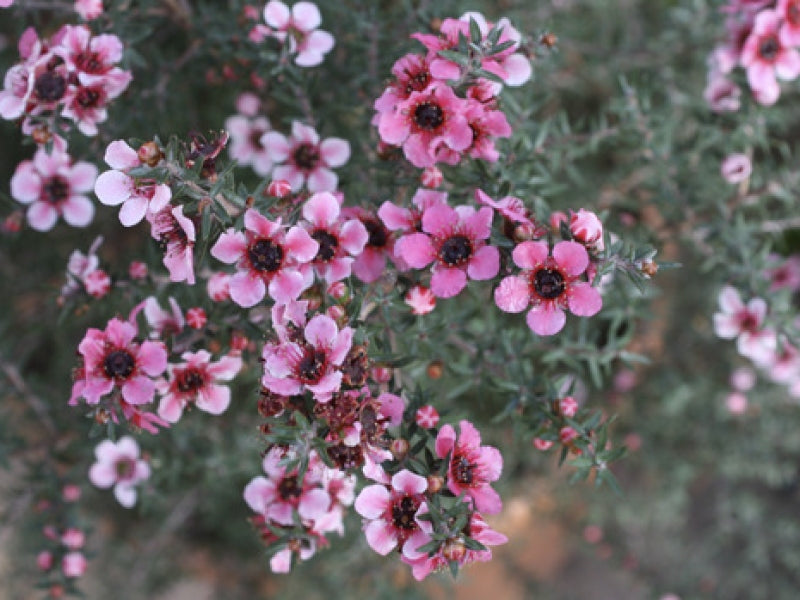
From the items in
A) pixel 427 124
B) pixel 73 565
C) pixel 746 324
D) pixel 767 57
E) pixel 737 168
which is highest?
pixel 427 124

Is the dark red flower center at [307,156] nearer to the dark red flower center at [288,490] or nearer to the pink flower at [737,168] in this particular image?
the dark red flower center at [288,490]

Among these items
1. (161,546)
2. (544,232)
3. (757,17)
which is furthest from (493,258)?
(161,546)

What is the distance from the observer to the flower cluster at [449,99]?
165cm

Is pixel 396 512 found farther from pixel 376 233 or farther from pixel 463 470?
pixel 376 233

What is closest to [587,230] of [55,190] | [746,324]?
[746,324]

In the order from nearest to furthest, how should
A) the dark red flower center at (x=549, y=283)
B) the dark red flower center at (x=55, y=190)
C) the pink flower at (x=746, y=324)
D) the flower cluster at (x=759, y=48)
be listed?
the dark red flower center at (x=549, y=283), the dark red flower center at (x=55, y=190), the flower cluster at (x=759, y=48), the pink flower at (x=746, y=324)

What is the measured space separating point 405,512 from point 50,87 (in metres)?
1.36

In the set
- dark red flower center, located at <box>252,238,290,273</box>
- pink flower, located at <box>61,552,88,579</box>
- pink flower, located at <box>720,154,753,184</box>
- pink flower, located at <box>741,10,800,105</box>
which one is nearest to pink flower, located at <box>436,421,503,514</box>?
dark red flower center, located at <box>252,238,290,273</box>

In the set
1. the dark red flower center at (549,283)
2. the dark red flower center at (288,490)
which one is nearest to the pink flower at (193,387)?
the dark red flower center at (288,490)

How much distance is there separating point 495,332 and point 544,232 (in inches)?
30.4

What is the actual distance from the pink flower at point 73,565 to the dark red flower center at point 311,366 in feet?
4.38

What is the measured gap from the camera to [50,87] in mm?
1841

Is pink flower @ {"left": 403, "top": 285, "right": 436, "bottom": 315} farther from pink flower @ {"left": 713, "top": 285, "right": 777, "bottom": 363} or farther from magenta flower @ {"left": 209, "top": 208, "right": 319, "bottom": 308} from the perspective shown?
pink flower @ {"left": 713, "top": 285, "right": 777, "bottom": 363}

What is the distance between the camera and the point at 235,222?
1.58m
